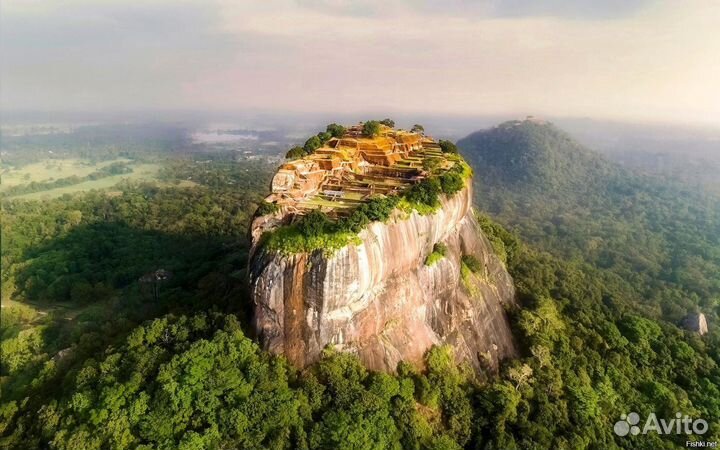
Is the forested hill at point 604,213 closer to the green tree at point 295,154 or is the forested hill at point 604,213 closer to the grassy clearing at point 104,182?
the green tree at point 295,154

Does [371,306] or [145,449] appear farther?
[371,306]

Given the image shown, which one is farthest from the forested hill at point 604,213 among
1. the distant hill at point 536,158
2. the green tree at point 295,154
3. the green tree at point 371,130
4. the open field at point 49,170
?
the open field at point 49,170

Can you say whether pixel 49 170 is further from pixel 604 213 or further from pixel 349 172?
pixel 604 213

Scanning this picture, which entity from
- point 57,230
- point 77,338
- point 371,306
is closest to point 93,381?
point 77,338

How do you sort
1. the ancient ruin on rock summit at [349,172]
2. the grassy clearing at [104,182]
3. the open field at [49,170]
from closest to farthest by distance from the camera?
the ancient ruin on rock summit at [349,172], the grassy clearing at [104,182], the open field at [49,170]

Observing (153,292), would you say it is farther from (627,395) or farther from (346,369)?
(627,395)

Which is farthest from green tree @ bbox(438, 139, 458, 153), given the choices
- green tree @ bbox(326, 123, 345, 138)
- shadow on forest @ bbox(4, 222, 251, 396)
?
shadow on forest @ bbox(4, 222, 251, 396)

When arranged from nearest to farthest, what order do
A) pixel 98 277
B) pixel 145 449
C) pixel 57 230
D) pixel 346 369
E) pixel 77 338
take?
pixel 145 449, pixel 346 369, pixel 77 338, pixel 98 277, pixel 57 230
